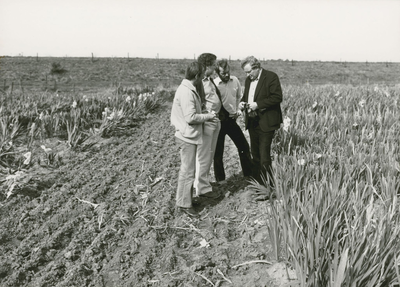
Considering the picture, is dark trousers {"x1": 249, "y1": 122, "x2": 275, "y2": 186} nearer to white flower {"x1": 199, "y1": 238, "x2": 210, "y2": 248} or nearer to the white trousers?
the white trousers

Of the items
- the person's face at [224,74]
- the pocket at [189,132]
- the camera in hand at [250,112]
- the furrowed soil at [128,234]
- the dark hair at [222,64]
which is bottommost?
the furrowed soil at [128,234]

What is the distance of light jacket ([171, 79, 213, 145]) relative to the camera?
353 centimetres

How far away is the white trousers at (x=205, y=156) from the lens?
12.9 feet

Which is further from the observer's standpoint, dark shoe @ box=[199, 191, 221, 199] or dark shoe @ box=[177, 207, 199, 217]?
dark shoe @ box=[199, 191, 221, 199]

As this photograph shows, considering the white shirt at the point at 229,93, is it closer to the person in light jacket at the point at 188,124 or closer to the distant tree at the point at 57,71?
the person in light jacket at the point at 188,124

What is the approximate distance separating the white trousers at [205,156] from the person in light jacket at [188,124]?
0.52ft

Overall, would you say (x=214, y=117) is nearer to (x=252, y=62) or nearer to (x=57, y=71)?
(x=252, y=62)

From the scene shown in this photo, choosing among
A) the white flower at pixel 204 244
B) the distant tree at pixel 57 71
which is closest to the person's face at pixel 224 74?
the white flower at pixel 204 244

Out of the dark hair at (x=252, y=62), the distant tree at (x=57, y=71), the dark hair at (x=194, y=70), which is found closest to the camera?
the dark hair at (x=194, y=70)

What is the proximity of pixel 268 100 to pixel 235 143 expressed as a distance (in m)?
0.82

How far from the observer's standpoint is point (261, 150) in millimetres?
3941

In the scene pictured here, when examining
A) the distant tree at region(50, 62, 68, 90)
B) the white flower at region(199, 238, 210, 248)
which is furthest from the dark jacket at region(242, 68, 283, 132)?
the distant tree at region(50, 62, 68, 90)

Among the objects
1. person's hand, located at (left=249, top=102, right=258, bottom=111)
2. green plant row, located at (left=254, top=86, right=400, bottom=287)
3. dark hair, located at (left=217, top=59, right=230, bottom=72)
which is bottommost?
green plant row, located at (left=254, top=86, right=400, bottom=287)

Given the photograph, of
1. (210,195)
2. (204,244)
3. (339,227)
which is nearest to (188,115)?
(210,195)
